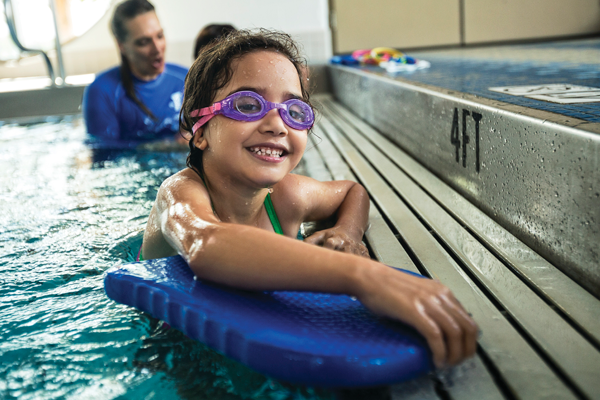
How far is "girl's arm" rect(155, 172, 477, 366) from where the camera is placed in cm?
92

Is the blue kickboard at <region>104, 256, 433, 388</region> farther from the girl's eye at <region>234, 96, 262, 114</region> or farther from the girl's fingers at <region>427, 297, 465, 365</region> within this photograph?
the girl's eye at <region>234, 96, 262, 114</region>

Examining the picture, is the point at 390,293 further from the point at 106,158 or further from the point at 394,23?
the point at 394,23

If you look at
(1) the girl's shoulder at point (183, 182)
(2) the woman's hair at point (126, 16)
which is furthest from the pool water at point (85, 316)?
(2) the woman's hair at point (126, 16)

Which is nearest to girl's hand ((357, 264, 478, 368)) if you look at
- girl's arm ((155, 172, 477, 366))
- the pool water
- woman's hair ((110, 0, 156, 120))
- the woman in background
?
girl's arm ((155, 172, 477, 366))

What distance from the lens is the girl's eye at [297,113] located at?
4.90 feet

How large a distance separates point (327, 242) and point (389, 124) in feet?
8.16

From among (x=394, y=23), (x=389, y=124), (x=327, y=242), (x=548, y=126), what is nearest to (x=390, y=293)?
(x=327, y=242)

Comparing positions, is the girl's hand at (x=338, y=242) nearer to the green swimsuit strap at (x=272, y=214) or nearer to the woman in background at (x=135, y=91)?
the green swimsuit strap at (x=272, y=214)

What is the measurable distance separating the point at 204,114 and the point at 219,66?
14 centimetres

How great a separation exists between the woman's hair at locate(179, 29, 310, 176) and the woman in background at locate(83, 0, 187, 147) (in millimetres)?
2568

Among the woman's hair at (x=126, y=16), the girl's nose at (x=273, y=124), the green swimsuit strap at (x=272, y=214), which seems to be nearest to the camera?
the girl's nose at (x=273, y=124)

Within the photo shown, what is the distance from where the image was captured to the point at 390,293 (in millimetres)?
957

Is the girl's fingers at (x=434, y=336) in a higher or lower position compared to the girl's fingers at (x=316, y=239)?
higher

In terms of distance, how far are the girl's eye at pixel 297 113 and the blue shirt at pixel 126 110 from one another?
9.74 feet
